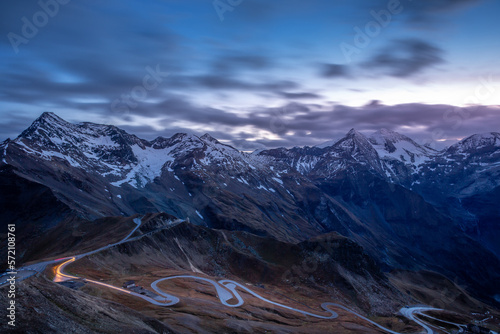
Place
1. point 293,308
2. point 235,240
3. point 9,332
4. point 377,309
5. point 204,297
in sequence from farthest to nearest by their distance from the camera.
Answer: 1. point 235,240
2. point 377,309
3. point 293,308
4. point 204,297
5. point 9,332

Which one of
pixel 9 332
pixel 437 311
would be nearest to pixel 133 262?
pixel 9 332

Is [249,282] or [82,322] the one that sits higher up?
[82,322]

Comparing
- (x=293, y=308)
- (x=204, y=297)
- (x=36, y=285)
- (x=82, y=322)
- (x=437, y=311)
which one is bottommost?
(x=437, y=311)

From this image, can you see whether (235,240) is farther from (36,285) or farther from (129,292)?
(36,285)

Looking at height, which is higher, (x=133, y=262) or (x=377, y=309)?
(x=133, y=262)

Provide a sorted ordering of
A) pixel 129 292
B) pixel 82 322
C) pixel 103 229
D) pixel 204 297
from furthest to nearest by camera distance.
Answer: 1. pixel 103 229
2. pixel 204 297
3. pixel 129 292
4. pixel 82 322

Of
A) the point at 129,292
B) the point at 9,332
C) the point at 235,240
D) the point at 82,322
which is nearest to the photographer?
the point at 9,332

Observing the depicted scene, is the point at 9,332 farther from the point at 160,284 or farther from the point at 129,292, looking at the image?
the point at 160,284

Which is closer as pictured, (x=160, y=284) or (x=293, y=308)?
(x=160, y=284)

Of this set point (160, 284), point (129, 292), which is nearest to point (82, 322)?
point (129, 292)
